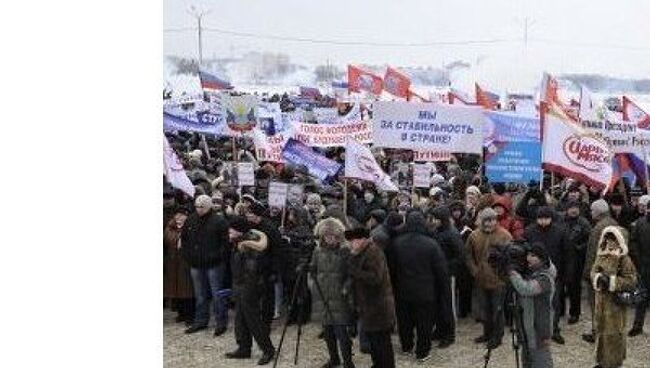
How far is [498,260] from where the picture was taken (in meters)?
6.55

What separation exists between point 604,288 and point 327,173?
586 centimetres

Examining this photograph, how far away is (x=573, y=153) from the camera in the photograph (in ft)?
34.7

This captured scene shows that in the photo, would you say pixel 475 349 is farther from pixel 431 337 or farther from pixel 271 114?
pixel 271 114

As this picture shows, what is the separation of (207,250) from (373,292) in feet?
8.72

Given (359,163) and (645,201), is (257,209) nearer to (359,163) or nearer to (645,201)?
(359,163)

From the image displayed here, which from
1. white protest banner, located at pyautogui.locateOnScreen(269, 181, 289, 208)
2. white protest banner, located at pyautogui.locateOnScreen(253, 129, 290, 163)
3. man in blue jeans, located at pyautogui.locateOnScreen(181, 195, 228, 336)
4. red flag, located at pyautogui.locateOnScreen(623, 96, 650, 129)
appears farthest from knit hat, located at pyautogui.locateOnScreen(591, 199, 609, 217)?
white protest banner, located at pyautogui.locateOnScreen(253, 129, 290, 163)

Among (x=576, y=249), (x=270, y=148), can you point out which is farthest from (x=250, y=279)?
(x=270, y=148)

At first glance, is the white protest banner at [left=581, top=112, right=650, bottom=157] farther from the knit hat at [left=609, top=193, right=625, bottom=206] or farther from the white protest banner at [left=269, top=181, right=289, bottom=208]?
the white protest banner at [left=269, top=181, right=289, bottom=208]

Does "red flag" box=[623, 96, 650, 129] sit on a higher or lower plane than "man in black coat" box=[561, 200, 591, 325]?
higher

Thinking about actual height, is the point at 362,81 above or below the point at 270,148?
above

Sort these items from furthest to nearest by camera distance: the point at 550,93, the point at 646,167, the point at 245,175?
the point at 245,175, the point at 646,167, the point at 550,93

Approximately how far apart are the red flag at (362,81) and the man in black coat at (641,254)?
14.2 m

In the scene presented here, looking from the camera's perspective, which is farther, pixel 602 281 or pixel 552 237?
pixel 552 237

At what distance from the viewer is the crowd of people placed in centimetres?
716
